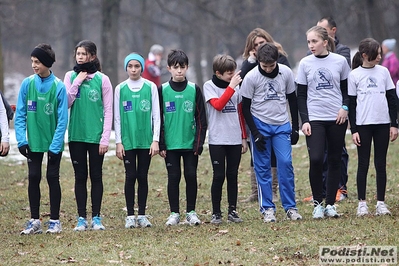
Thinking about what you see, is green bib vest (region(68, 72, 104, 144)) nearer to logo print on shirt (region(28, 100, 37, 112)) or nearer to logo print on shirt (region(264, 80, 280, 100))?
logo print on shirt (region(28, 100, 37, 112))

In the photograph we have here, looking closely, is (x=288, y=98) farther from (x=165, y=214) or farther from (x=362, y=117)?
(x=165, y=214)

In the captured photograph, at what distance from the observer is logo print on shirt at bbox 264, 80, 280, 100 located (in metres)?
8.24

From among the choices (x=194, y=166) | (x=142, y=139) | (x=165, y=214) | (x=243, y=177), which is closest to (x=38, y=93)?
(x=142, y=139)

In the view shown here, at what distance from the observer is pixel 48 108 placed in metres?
8.06

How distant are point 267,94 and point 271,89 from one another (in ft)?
0.24

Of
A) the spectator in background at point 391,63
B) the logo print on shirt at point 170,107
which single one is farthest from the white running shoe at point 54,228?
the spectator in background at point 391,63

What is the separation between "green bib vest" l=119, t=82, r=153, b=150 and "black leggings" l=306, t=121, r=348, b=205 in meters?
1.81

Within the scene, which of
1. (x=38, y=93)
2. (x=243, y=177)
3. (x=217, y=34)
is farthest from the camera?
(x=217, y=34)

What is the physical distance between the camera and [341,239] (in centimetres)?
709

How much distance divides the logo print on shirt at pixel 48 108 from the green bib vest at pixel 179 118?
124 centimetres

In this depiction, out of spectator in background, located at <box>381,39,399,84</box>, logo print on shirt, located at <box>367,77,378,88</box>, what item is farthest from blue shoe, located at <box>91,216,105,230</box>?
spectator in background, located at <box>381,39,399,84</box>

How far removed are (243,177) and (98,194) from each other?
16.4 ft

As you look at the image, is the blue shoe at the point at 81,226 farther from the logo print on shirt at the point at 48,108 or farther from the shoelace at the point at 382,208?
the shoelace at the point at 382,208

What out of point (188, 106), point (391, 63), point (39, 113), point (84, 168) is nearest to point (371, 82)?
point (188, 106)
